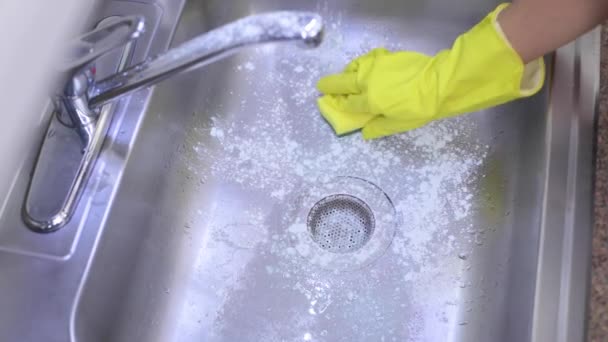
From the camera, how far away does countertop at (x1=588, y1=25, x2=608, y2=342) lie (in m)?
0.56

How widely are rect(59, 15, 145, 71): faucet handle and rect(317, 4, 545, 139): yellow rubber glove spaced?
31 cm

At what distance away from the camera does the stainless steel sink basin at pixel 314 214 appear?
596 mm

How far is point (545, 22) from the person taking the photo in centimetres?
64

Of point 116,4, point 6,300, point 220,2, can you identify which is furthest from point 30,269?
point 220,2

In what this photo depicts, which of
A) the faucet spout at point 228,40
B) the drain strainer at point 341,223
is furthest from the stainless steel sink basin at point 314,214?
the faucet spout at point 228,40

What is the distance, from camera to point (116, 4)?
69 cm

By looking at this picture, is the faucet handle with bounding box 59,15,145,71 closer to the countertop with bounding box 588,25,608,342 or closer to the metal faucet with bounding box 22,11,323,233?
the metal faucet with bounding box 22,11,323,233

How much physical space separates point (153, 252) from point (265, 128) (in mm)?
234

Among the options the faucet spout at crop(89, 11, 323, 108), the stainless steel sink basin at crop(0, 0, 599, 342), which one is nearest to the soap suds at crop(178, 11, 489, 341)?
the stainless steel sink basin at crop(0, 0, 599, 342)

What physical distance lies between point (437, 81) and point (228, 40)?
323 millimetres

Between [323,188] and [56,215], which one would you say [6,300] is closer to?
[56,215]

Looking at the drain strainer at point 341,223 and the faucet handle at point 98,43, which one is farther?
the drain strainer at point 341,223

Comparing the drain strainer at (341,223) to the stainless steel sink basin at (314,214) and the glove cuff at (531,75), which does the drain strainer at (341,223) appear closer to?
the stainless steel sink basin at (314,214)

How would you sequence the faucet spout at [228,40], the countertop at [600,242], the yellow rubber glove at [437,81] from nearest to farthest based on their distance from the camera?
1. the faucet spout at [228,40]
2. the countertop at [600,242]
3. the yellow rubber glove at [437,81]
